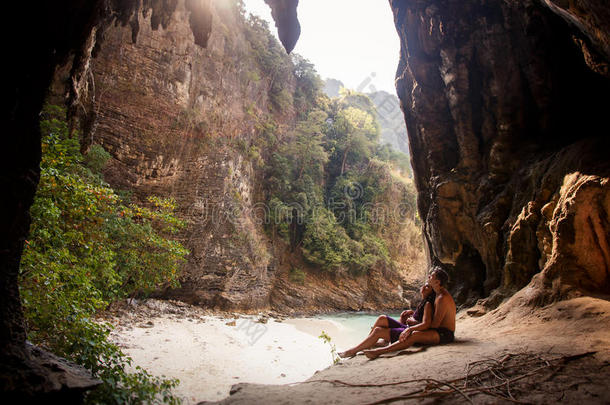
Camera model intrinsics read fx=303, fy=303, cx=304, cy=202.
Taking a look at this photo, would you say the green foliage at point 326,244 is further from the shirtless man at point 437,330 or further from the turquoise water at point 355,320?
the shirtless man at point 437,330

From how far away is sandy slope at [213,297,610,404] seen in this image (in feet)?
7.22

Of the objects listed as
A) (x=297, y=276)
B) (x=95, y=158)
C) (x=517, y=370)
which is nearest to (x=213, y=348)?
(x=517, y=370)

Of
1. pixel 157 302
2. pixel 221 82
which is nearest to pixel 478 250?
pixel 157 302

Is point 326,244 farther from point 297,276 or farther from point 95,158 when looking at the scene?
point 95,158

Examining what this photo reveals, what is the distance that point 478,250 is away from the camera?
6.65 meters

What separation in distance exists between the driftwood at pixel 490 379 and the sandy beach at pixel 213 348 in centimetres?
366

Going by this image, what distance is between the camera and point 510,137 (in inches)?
247

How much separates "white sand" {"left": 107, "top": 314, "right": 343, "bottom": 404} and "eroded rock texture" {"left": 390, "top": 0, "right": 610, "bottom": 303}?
14.6ft

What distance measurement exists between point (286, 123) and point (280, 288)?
11121mm

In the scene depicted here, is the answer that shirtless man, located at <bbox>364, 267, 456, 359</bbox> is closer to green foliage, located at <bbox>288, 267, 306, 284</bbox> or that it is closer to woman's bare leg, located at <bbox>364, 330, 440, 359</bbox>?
woman's bare leg, located at <bbox>364, 330, 440, 359</bbox>

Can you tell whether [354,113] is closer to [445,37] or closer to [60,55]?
[445,37]

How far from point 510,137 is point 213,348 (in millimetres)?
8397

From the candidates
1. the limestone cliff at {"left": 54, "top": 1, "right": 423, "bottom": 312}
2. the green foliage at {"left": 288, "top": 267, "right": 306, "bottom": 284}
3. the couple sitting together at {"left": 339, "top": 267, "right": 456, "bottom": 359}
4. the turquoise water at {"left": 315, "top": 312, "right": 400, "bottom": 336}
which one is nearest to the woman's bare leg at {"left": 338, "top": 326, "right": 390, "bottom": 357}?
the couple sitting together at {"left": 339, "top": 267, "right": 456, "bottom": 359}

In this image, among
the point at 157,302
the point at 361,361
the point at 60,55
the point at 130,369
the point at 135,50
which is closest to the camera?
the point at 60,55
